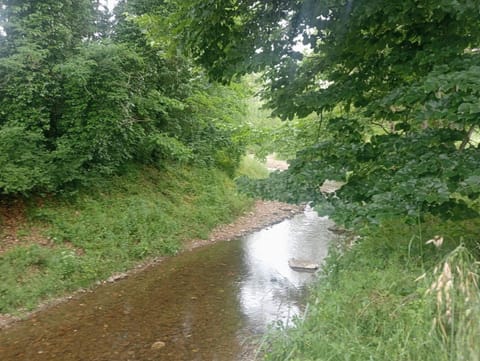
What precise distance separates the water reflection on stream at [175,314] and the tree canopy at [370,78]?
2.09m

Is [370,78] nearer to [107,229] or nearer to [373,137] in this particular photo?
[373,137]

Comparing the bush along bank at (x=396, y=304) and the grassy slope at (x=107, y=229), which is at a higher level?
the bush along bank at (x=396, y=304)

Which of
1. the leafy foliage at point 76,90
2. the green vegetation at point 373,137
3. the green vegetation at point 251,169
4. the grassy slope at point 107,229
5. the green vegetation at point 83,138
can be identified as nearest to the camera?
the green vegetation at point 373,137

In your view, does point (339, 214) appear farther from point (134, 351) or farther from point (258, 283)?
point (258, 283)

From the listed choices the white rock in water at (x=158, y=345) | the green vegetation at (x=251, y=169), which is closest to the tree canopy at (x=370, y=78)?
the white rock in water at (x=158, y=345)

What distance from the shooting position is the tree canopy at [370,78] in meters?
3.14

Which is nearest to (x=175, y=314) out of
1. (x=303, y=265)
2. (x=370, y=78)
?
(x=303, y=265)

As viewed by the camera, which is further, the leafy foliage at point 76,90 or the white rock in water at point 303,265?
the white rock in water at point 303,265

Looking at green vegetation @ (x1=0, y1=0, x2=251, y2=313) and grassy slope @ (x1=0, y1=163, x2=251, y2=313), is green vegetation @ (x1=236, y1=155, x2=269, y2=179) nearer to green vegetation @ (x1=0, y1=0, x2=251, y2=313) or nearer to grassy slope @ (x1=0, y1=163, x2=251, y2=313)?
grassy slope @ (x1=0, y1=163, x2=251, y2=313)

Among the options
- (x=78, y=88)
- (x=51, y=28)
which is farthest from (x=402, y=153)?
(x=51, y=28)

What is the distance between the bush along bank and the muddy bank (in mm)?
3934

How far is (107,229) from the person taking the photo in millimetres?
8539

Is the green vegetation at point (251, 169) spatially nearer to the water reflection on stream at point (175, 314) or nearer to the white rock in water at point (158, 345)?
the water reflection on stream at point (175, 314)

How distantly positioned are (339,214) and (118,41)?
7315mm
